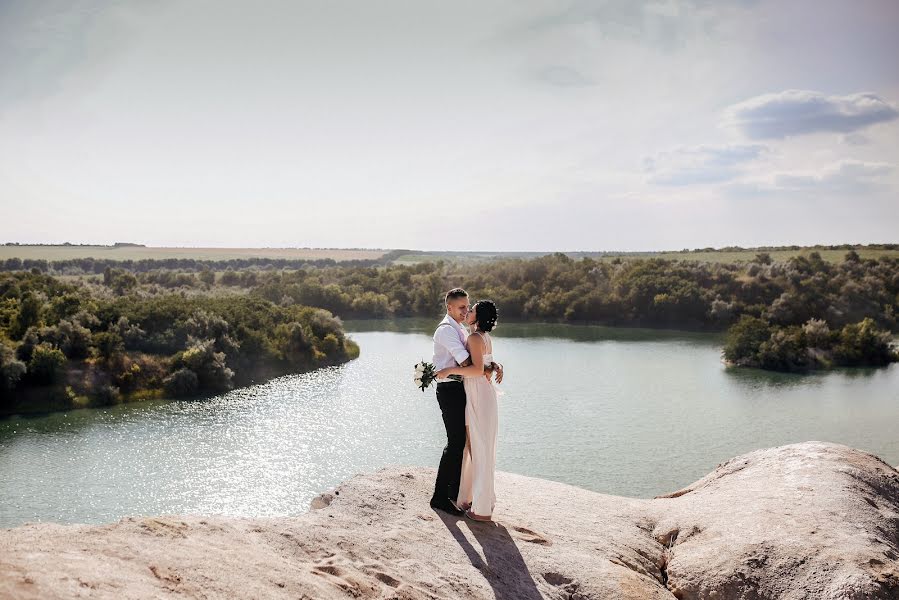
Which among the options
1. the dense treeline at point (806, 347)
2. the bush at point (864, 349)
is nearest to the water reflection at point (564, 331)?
the dense treeline at point (806, 347)

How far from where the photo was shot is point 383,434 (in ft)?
83.1

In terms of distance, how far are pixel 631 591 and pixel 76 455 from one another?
2137 cm

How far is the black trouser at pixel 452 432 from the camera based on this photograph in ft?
26.2

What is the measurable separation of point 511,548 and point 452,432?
4.90ft

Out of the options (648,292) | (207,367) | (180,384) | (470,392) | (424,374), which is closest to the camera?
(470,392)

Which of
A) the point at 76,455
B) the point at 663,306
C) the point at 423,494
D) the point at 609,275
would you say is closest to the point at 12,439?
the point at 76,455

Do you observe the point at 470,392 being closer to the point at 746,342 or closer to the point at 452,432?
the point at 452,432

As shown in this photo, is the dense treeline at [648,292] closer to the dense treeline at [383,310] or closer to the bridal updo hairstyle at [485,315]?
the dense treeline at [383,310]

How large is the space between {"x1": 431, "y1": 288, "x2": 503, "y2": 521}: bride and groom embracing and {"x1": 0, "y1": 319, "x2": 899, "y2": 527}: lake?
181 centimetres

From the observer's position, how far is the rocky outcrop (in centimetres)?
568

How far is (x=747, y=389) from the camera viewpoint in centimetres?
3641

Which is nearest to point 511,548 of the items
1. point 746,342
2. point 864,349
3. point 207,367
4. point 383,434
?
point 383,434

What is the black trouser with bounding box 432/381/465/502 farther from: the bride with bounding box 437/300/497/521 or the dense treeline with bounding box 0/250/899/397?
the dense treeline with bounding box 0/250/899/397

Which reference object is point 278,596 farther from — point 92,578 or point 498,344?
point 498,344
